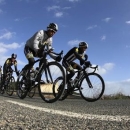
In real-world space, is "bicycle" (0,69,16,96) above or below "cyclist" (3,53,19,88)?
below

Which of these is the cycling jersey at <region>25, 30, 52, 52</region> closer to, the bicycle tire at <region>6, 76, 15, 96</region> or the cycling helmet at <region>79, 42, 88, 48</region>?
the cycling helmet at <region>79, 42, 88, 48</region>

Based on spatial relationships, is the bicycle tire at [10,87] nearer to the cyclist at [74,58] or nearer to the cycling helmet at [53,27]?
the cyclist at [74,58]

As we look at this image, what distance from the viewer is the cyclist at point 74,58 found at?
969 cm

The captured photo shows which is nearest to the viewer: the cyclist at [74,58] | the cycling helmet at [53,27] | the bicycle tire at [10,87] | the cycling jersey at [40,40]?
the cycling helmet at [53,27]

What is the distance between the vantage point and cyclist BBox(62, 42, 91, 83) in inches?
381

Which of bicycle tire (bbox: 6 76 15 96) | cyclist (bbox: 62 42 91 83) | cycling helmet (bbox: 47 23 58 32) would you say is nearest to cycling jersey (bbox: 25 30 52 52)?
cycling helmet (bbox: 47 23 58 32)

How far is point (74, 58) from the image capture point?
9.91 metres

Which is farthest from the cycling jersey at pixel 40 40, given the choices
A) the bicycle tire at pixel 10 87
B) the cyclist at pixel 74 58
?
the bicycle tire at pixel 10 87

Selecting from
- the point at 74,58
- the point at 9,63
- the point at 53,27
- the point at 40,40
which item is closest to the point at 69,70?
the point at 74,58

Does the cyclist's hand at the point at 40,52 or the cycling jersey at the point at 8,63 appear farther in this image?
the cycling jersey at the point at 8,63

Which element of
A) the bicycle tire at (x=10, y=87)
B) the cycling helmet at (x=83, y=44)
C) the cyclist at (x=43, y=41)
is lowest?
the bicycle tire at (x=10, y=87)

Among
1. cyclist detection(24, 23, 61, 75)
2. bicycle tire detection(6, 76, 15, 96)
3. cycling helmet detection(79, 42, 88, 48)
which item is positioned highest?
cycling helmet detection(79, 42, 88, 48)

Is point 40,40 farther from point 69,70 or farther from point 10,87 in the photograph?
point 10,87

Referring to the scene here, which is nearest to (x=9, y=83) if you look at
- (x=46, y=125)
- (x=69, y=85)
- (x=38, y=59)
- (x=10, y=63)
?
(x=10, y=63)
